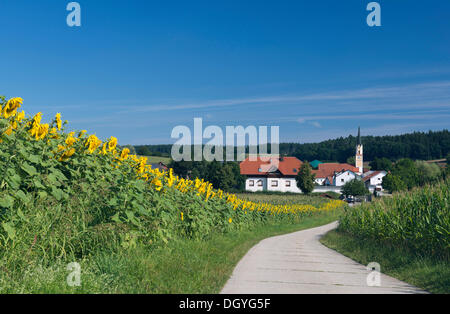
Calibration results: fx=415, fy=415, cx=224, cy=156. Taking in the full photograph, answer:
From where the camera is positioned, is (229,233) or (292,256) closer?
(292,256)

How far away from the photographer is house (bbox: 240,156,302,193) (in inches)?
3471

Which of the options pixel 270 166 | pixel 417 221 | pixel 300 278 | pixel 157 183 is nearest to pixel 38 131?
pixel 157 183

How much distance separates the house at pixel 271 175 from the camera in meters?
88.2

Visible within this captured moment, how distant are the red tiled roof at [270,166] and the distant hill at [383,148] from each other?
47394 mm

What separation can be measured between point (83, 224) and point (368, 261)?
327 inches

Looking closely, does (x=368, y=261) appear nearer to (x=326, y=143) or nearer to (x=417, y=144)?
(x=417, y=144)

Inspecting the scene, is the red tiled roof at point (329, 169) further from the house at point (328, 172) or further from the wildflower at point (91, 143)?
the wildflower at point (91, 143)

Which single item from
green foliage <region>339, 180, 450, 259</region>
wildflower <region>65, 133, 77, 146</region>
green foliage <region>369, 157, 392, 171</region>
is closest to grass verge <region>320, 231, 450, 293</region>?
green foliage <region>339, 180, 450, 259</region>

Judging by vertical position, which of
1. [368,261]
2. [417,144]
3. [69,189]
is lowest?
[368,261]

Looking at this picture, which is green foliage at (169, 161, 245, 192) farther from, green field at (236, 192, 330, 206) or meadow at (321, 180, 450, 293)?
meadow at (321, 180, 450, 293)

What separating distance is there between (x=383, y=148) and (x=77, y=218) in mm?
166362

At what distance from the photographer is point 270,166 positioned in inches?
3595
